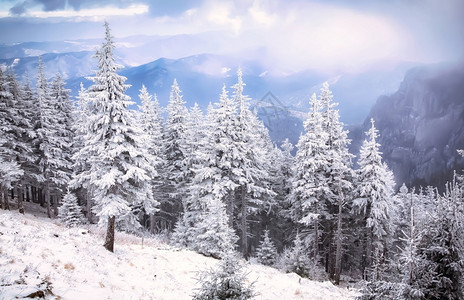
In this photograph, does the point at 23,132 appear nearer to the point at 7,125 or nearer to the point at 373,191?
the point at 7,125

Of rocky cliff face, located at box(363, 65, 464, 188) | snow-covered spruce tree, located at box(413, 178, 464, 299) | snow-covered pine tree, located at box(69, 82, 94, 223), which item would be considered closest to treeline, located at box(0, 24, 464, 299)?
snow-covered spruce tree, located at box(413, 178, 464, 299)

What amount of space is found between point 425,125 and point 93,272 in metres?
186

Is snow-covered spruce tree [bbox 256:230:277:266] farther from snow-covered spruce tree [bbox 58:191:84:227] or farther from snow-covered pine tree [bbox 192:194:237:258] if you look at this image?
snow-covered spruce tree [bbox 58:191:84:227]

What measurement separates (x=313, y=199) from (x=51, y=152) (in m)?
28.5

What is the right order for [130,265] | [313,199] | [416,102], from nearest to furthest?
1. [130,265]
2. [313,199]
3. [416,102]

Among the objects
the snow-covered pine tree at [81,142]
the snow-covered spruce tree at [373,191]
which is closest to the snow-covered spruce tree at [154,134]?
the snow-covered pine tree at [81,142]

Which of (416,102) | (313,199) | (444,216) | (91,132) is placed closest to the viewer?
(444,216)

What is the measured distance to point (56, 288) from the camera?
736cm

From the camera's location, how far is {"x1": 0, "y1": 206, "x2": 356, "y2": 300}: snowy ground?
7340 millimetres

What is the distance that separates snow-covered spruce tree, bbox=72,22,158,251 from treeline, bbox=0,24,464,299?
0.06 m

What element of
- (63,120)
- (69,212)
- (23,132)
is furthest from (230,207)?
(63,120)

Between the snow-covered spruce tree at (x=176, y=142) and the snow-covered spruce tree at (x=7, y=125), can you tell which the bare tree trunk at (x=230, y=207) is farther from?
the snow-covered spruce tree at (x=7, y=125)

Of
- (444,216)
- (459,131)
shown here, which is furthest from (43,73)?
(459,131)

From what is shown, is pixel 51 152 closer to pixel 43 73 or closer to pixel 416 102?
pixel 43 73
